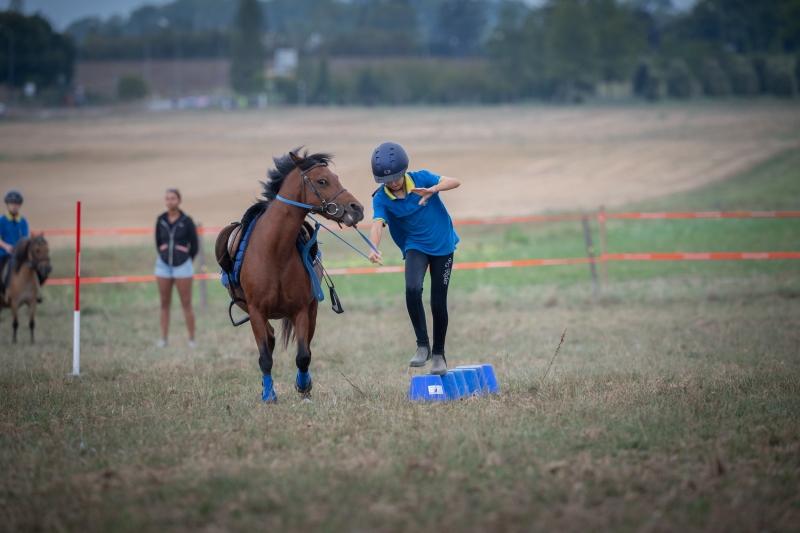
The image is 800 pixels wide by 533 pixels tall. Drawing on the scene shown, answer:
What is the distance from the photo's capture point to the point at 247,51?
142 meters

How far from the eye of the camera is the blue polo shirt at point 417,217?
934 cm

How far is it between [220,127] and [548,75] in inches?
1603

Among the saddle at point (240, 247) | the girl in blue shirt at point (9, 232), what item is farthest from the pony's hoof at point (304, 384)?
the girl in blue shirt at point (9, 232)

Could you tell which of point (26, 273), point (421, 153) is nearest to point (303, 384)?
point (26, 273)

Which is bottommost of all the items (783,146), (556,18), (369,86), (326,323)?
(326,323)

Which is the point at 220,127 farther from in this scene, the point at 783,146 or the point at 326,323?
the point at 326,323

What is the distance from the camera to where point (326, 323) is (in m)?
17.7

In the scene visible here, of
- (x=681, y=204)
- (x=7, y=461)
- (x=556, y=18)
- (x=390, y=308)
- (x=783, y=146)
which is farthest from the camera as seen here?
(x=556, y=18)

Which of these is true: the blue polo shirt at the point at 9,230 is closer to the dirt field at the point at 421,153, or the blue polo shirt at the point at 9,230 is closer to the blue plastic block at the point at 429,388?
the blue plastic block at the point at 429,388

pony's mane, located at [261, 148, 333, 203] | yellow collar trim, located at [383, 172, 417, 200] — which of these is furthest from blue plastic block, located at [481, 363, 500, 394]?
pony's mane, located at [261, 148, 333, 203]

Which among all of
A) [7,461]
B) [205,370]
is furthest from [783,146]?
[7,461]

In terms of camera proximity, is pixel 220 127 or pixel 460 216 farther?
pixel 220 127

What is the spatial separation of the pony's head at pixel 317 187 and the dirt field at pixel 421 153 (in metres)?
25.7

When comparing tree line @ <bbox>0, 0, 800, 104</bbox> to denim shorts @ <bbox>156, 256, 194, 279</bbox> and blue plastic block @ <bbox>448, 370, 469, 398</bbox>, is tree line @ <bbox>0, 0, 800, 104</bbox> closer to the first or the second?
denim shorts @ <bbox>156, 256, 194, 279</bbox>
